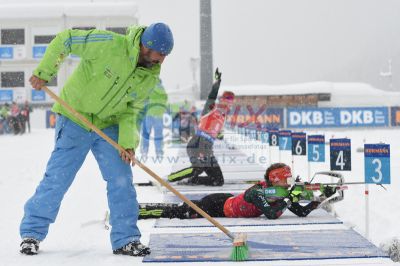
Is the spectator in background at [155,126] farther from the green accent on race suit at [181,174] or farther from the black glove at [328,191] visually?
the black glove at [328,191]

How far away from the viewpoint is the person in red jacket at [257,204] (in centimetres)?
604

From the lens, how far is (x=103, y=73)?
4422mm

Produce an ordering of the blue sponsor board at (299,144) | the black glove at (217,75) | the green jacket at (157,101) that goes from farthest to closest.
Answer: the green jacket at (157,101), the blue sponsor board at (299,144), the black glove at (217,75)

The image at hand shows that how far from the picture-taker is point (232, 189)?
8.83 meters

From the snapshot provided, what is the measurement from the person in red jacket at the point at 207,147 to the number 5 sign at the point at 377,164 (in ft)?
12.1

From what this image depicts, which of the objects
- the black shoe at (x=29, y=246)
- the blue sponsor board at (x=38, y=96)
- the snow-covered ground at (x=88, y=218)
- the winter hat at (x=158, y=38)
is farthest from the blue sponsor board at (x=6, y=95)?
the winter hat at (x=158, y=38)

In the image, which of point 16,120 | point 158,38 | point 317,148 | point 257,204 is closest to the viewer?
point 158,38

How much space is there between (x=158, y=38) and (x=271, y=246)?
203cm

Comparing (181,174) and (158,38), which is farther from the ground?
(158,38)

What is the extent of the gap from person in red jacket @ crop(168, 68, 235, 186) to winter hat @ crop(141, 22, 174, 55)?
16.3 ft

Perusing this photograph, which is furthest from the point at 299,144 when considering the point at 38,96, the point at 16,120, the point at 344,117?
the point at 38,96

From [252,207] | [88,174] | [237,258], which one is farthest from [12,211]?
[88,174]

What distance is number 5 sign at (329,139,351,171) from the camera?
24.1 feet

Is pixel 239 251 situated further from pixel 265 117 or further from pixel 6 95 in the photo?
pixel 6 95
